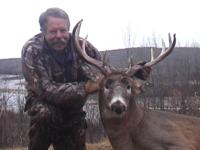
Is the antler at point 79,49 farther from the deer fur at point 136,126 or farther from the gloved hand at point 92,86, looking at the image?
the deer fur at point 136,126

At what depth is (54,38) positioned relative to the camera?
913cm

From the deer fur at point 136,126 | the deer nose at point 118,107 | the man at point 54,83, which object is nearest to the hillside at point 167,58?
the man at point 54,83

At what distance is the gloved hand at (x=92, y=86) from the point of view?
8.90 metres

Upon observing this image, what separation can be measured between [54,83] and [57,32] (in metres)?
0.75

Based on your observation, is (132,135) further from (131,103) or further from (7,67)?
(7,67)

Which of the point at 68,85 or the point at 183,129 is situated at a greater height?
the point at 68,85

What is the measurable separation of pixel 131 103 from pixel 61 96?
1007 mm

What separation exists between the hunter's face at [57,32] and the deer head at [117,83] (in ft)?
0.54

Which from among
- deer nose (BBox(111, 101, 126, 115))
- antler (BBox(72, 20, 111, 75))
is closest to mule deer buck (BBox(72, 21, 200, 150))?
antler (BBox(72, 20, 111, 75))

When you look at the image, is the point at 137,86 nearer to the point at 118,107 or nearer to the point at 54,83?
the point at 118,107

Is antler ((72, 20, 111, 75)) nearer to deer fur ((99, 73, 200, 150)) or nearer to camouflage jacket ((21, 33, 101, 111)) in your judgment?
camouflage jacket ((21, 33, 101, 111))

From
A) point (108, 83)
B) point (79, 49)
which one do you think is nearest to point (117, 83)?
point (108, 83)

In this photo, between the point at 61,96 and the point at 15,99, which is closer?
the point at 61,96

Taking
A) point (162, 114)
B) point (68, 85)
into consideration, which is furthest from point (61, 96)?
Answer: point (162, 114)
